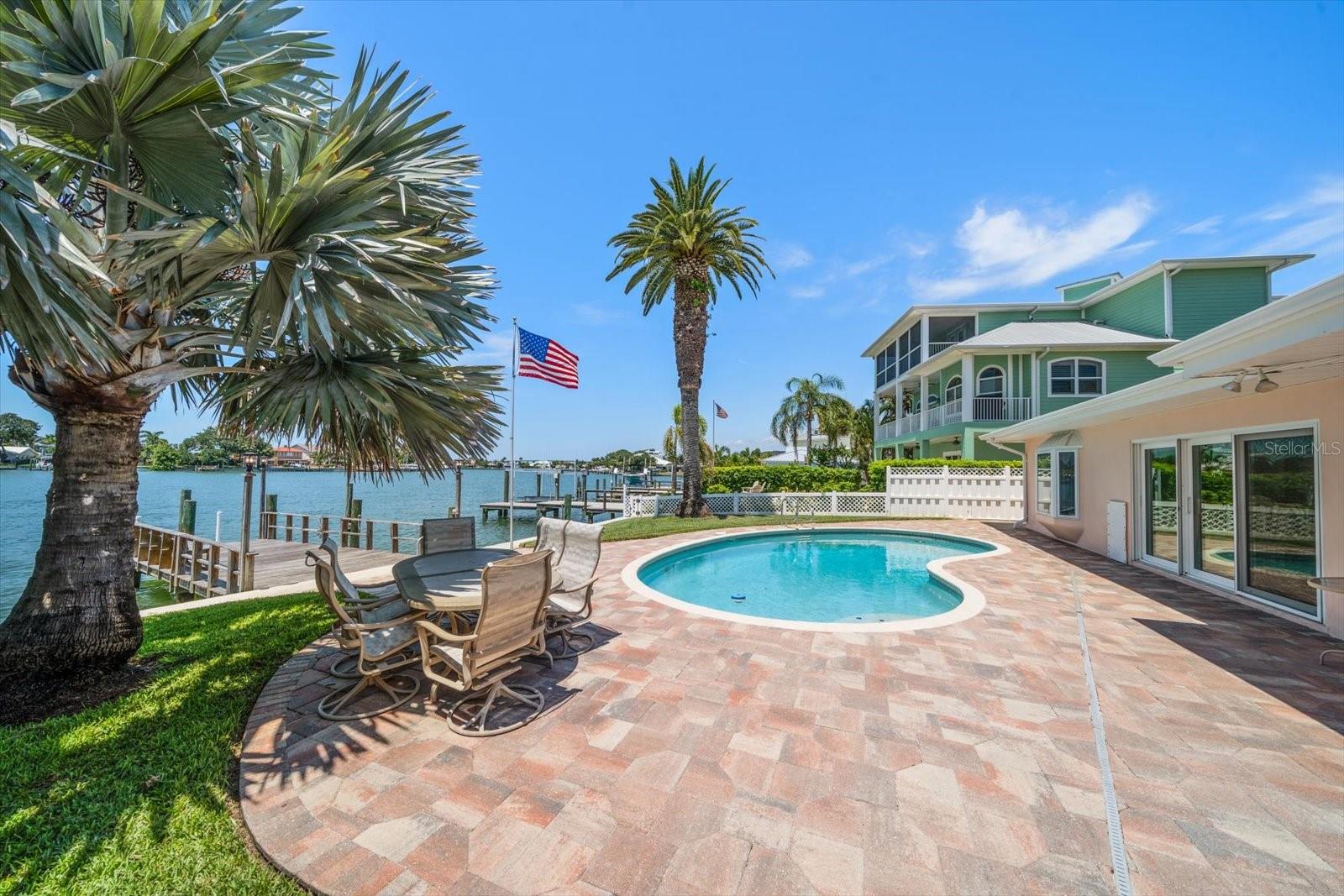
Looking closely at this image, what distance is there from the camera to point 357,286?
3916 mm

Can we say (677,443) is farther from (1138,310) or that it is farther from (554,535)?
(554,535)

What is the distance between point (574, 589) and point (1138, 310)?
2586cm

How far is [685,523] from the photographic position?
49.6 feet

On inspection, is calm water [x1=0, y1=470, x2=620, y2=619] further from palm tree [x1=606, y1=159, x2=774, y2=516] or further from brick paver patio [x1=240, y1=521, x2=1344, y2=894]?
palm tree [x1=606, y1=159, x2=774, y2=516]

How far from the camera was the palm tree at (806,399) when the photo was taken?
129 feet

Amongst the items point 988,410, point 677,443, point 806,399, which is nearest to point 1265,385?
point 988,410

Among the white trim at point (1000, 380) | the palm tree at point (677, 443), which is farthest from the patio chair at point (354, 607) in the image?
the palm tree at point (677, 443)

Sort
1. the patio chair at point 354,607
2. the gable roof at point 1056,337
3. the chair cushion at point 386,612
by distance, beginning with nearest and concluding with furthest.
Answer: the patio chair at point 354,607, the chair cushion at point 386,612, the gable roof at point 1056,337

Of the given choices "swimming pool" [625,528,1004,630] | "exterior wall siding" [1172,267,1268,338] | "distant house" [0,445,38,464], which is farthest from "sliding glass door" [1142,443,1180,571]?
"distant house" [0,445,38,464]

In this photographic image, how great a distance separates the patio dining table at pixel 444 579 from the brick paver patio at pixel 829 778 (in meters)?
0.81

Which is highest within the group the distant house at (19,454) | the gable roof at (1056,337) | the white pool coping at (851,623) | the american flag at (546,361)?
the gable roof at (1056,337)

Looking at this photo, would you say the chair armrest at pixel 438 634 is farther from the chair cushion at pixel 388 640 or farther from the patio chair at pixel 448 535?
the patio chair at pixel 448 535

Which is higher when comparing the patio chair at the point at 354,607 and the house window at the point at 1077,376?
the house window at the point at 1077,376

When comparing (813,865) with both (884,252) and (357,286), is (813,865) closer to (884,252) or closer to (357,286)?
(357,286)
